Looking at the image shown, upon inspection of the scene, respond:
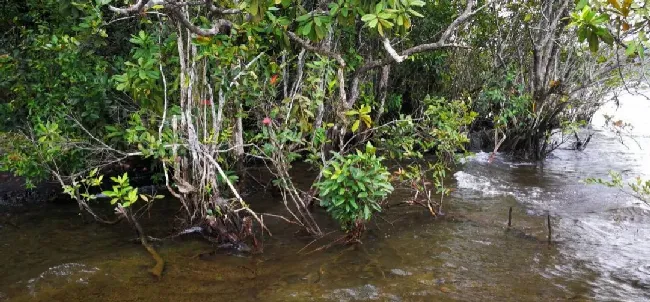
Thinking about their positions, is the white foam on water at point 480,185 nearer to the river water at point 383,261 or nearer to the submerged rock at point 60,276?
the river water at point 383,261

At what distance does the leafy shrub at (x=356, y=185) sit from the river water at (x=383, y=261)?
0.56 meters

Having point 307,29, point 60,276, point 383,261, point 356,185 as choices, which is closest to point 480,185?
point 383,261

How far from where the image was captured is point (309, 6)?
686 cm

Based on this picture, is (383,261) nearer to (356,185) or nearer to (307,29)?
(356,185)

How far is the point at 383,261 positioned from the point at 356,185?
0.90 meters

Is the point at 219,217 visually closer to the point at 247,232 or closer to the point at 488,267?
the point at 247,232

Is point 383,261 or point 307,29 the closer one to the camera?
point 307,29

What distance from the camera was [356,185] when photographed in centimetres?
460

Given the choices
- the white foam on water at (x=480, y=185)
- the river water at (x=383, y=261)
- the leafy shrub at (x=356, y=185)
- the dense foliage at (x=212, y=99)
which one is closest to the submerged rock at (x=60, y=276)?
the river water at (x=383, y=261)

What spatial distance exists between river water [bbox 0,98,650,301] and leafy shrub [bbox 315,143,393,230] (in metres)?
0.56

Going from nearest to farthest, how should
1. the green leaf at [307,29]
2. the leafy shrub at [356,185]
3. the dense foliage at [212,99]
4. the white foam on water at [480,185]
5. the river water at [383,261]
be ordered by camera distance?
the green leaf at [307,29] → the river water at [383,261] → the dense foliage at [212,99] → the leafy shrub at [356,185] → the white foam on water at [480,185]

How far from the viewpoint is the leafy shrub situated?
4574 millimetres

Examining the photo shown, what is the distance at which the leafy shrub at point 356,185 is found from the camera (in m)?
4.57

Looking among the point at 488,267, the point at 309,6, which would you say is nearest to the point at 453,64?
the point at 309,6
